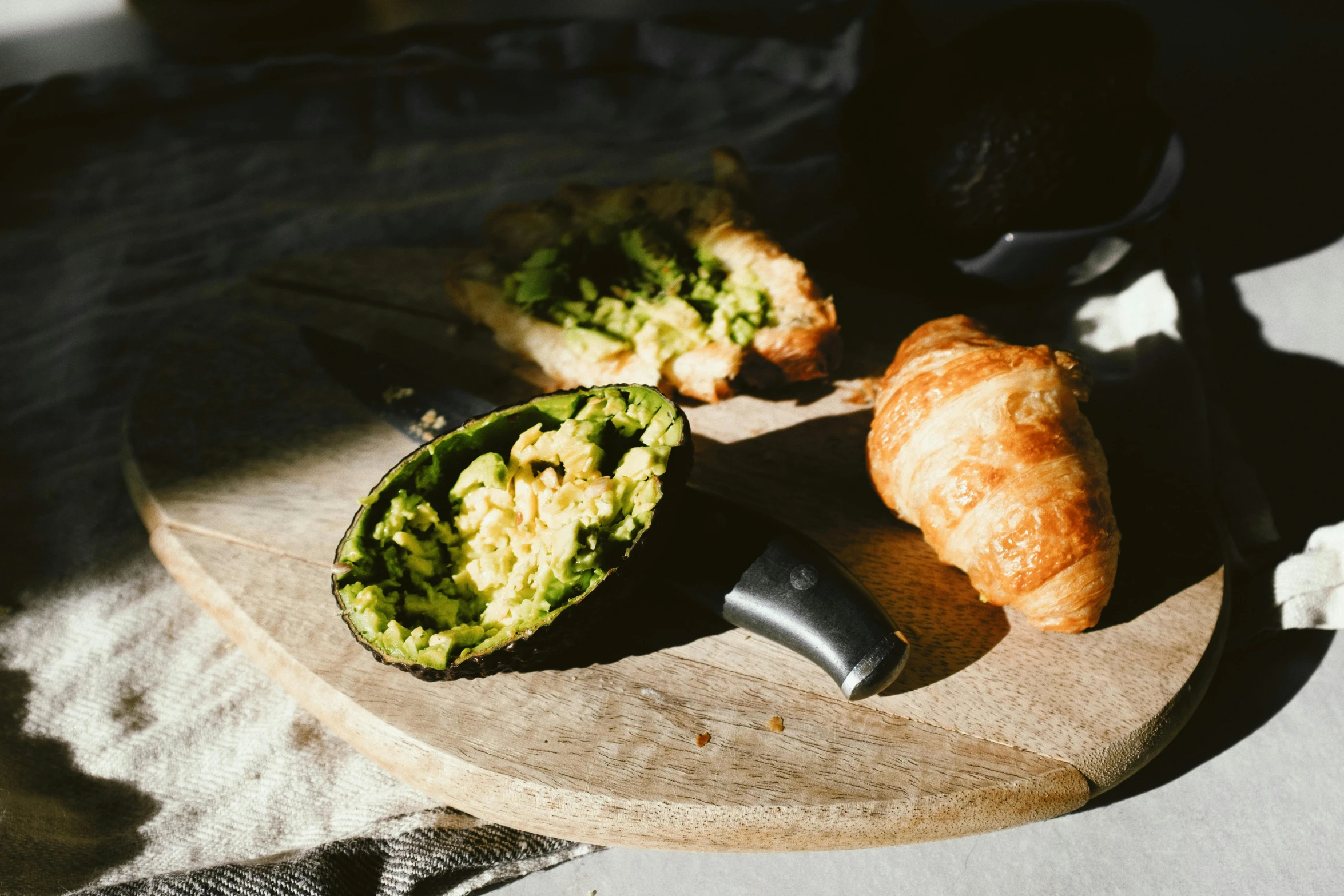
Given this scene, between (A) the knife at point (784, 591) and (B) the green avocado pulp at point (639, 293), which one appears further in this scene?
(B) the green avocado pulp at point (639, 293)

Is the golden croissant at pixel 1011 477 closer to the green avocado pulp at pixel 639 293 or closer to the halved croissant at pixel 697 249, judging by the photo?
A: the halved croissant at pixel 697 249

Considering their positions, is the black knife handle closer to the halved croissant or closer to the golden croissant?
the golden croissant

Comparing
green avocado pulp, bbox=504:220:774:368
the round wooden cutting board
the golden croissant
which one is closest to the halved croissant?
green avocado pulp, bbox=504:220:774:368

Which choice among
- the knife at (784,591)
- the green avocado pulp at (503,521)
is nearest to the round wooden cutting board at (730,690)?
the knife at (784,591)

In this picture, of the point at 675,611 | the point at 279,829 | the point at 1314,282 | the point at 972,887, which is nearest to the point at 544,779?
the point at 675,611

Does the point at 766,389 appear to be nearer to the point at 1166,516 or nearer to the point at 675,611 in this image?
the point at 675,611

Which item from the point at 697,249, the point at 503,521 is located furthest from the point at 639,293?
the point at 503,521
